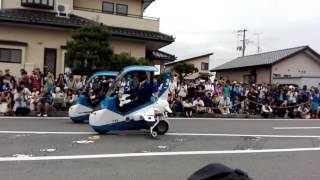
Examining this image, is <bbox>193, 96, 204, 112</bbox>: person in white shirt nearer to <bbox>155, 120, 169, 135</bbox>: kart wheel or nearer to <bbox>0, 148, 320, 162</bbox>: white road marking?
<bbox>155, 120, 169, 135</bbox>: kart wheel

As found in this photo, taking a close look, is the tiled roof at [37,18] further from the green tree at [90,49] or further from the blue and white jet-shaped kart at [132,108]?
the blue and white jet-shaped kart at [132,108]

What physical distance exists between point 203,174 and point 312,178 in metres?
6.49

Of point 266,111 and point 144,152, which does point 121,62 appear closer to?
point 266,111

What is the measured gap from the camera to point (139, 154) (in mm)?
10117

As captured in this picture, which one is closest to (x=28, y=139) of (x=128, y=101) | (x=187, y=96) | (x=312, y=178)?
(x=128, y=101)

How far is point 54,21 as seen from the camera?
1029 inches

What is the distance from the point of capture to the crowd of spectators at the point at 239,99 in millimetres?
21875

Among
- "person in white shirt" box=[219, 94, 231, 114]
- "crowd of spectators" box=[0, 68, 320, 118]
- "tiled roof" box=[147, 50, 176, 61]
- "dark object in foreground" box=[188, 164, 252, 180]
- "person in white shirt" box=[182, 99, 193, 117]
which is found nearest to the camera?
"dark object in foreground" box=[188, 164, 252, 180]

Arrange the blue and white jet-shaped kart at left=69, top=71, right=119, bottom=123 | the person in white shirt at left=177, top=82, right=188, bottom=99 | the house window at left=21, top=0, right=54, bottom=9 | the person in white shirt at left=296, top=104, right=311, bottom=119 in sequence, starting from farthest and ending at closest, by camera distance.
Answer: the house window at left=21, top=0, right=54, bottom=9 → the person in white shirt at left=296, top=104, right=311, bottom=119 → the person in white shirt at left=177, top=82, right=188, bottom=99 → the blue and white jet-shaped kart at left=69, top=71, right=119, bottom=123

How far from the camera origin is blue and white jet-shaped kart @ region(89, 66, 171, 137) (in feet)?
42.4

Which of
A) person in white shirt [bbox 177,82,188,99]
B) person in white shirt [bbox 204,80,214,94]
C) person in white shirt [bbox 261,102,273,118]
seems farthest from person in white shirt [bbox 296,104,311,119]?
person in white shirt [bbox 177,82,188,99]

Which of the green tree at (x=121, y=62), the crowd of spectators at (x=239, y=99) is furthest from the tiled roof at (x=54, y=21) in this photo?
the crowd of spectators at (x=239, y=99)

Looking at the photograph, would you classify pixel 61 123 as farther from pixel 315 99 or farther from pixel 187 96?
pixel 315 99

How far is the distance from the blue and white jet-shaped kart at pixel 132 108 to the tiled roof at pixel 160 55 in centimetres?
2084
